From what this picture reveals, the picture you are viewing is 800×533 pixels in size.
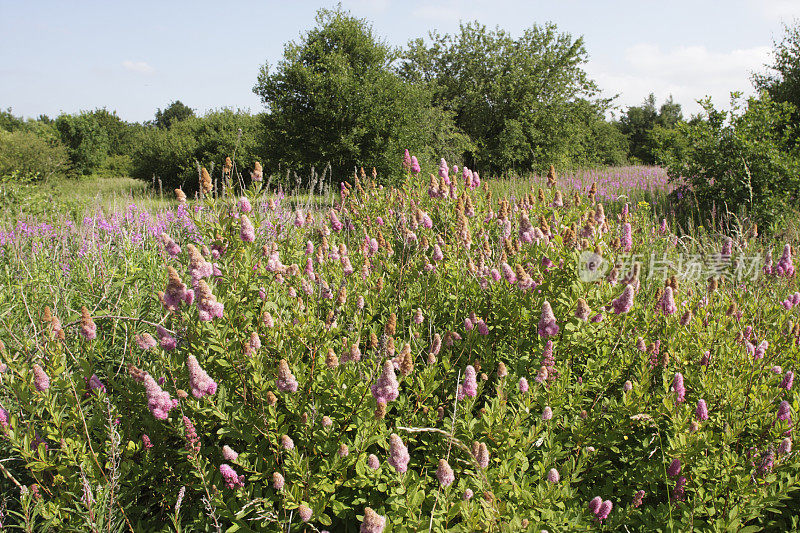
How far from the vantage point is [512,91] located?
2491cm

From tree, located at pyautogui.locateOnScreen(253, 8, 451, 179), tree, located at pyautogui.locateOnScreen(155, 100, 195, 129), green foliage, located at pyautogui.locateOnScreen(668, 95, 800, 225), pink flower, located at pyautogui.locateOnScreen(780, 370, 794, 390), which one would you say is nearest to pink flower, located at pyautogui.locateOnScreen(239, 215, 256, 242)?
pink flower, located at pyautogui.locateOnScreen(780, 370, 794, 390)

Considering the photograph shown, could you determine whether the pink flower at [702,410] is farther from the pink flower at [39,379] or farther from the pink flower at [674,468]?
the pink flower at [39,379]

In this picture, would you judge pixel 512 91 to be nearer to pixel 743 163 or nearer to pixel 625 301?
pixel 743 163

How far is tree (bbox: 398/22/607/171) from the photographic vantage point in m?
24.8

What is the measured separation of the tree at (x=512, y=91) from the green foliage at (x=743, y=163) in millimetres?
16199

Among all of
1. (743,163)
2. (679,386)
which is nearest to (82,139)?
(743,163)

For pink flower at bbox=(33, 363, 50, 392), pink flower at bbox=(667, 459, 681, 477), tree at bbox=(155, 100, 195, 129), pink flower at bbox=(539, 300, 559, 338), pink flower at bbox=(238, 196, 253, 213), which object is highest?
tree at bbox=(155, 100, 195, 129)

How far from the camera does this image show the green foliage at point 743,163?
23.2 ft

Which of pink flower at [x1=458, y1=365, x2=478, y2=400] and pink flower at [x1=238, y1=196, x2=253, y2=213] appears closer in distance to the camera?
pink flower at [x1=458, y1=365, x2=478, y2=400]

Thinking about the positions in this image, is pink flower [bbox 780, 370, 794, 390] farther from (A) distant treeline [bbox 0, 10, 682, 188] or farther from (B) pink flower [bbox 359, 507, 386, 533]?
(A) distant treeline [bbox 0, 10, 682, 188]

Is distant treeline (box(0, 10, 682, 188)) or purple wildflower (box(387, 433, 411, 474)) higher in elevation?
distant treeline (box(0, 10, 682, 188))

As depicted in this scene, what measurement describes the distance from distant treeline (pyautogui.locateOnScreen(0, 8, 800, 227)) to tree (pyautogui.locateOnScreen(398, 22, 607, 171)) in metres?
0.07

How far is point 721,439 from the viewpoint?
202 cm

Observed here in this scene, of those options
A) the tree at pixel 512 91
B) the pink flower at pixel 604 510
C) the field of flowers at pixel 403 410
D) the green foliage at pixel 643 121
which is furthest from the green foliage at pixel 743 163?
the green foliage at pixel 643 121
